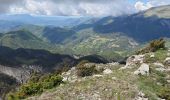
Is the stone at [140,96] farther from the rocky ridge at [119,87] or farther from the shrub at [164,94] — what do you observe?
the shrub at [164,94]

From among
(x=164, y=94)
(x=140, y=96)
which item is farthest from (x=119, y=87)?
(x=164, y=94)

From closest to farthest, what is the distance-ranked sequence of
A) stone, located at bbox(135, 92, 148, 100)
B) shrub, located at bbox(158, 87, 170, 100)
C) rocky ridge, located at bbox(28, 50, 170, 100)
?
stone, located at bbox(135, 92, 148, 100)
rocky ridge, located at bbox(28, 50, 170, 100)
shrub, located at bbox(158, 87, 170, 100)

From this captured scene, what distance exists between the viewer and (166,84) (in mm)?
38594

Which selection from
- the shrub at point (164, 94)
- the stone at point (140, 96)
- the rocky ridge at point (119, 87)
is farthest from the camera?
the shrub at point (164, 94)

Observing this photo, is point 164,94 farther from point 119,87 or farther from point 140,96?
point 119,87

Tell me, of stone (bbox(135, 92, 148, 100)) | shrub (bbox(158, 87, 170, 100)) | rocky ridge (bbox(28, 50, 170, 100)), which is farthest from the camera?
shrub (bbox(158, 87, 170, 100))

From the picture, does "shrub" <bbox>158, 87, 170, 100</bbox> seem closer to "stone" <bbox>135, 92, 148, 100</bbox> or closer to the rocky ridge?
the rocky ridge

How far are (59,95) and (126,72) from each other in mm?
11665

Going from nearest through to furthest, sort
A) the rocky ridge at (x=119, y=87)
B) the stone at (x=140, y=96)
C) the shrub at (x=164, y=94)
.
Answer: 1. the stone at (x=140, y=96)
2. the rocky ridge at (x=119, y=87)
3. the shrub at (x=164, y=94)

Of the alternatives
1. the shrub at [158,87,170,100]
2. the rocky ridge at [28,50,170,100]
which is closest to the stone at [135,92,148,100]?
the rocky ridge at [28,50,170,100]

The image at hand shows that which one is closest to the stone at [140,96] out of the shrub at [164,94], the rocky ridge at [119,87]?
the rocky ridge at [119,87]

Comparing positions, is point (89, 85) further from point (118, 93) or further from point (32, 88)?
point (32, 88)

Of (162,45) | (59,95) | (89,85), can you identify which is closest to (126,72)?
(89,85)

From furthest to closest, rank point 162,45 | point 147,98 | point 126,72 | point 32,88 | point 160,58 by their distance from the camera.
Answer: point 162,45, point 160,58, point 126,72, point 32,88, point 147,98
